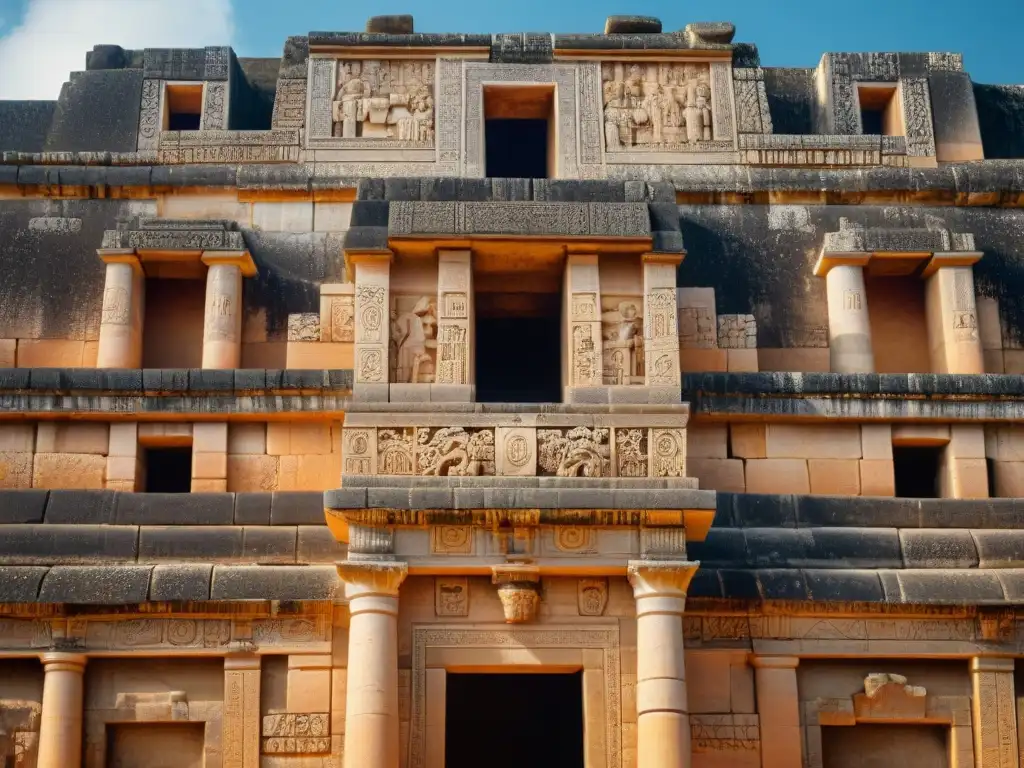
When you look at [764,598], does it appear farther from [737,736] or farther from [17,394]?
[17,394]

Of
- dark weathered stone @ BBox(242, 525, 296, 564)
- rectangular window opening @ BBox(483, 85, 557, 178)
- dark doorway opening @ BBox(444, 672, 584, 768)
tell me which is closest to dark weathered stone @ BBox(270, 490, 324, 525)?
dark weathered stone @ BBox(242, 525, 296, 564)

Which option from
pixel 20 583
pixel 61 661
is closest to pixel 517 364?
pixel 20 583

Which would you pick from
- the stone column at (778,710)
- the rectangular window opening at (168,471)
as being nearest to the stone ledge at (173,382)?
the rectangular window opening at (168,471)

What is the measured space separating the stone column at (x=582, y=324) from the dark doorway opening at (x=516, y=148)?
6064mm

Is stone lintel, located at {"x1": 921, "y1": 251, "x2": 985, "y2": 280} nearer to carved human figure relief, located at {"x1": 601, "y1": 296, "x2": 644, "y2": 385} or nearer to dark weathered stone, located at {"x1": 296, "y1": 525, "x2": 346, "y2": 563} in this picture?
carved human figure relief, located at {"x1": 601, "y1": 296, "x2": 644, "y2": 385}

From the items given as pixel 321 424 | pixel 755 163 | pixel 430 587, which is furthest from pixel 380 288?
pixel 755 163

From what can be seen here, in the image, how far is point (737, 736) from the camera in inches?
692

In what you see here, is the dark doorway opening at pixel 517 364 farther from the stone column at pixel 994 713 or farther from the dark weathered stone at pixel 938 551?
the stone column at pixel 994 713

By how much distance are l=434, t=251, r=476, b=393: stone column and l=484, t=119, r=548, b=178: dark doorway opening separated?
20.5 feet

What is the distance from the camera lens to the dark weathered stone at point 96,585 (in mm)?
17359

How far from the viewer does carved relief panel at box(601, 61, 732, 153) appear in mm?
21625

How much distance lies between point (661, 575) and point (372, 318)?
442 centimetres

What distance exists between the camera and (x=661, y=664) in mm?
16438

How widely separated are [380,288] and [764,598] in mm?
5690
